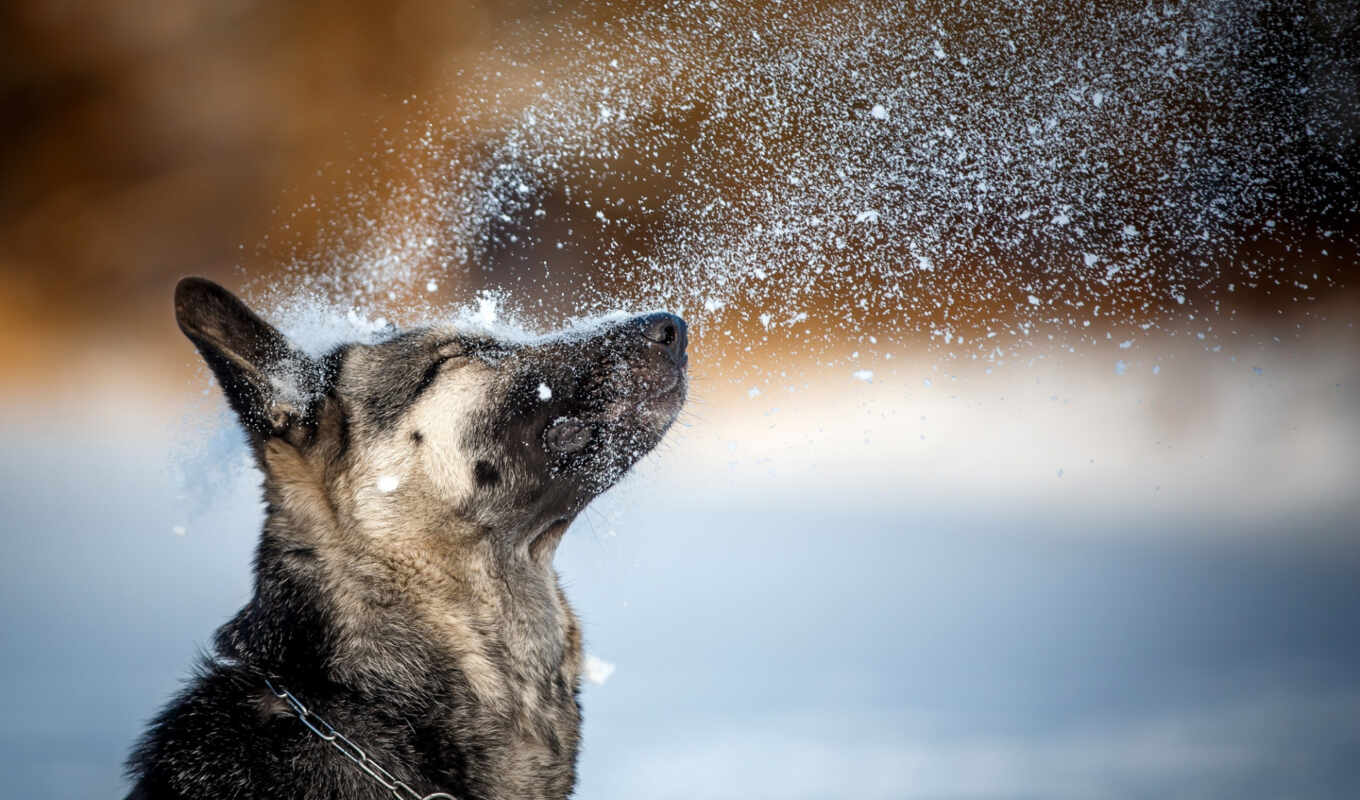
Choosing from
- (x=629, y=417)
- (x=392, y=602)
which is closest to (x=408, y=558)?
(x=392, y=602)

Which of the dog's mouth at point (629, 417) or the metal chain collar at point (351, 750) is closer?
the metal chain collar at point (351, 750)

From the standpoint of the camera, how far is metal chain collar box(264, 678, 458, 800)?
1.59 m

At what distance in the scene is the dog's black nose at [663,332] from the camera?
1.93 metres

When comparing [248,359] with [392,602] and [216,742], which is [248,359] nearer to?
[392,602]

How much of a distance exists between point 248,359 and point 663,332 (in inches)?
36.9

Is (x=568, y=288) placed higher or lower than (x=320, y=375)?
higher

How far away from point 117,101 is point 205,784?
3.18 metres

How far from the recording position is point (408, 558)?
6.05 ft

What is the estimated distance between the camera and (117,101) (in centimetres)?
345

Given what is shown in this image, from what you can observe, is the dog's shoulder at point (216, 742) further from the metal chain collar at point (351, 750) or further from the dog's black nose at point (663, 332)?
the dog's black nose at point (663, 332)

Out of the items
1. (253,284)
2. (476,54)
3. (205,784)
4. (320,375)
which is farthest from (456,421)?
(476,54)

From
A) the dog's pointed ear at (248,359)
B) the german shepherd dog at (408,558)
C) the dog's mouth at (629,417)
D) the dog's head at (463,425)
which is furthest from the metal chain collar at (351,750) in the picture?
the dog's mouth at (629,417)

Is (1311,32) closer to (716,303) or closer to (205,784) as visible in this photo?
(716,303)

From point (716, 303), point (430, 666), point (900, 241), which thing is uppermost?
point (900, 241)
